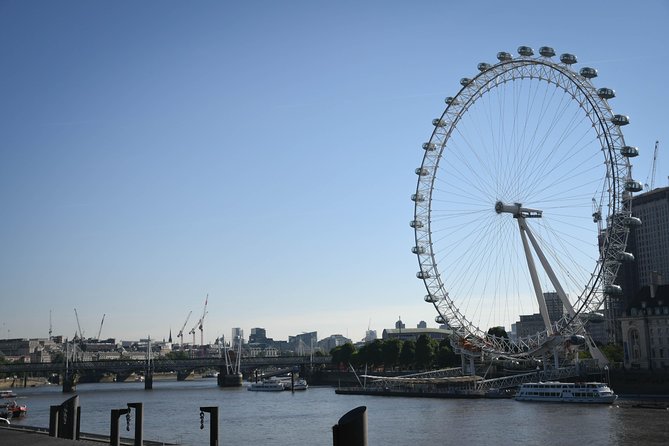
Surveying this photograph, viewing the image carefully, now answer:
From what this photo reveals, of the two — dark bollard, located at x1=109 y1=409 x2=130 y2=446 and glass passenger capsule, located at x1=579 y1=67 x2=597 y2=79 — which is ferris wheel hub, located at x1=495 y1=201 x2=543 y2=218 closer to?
glass passenger capsule, located at x1=579 y1=67 x2=597 y2=79

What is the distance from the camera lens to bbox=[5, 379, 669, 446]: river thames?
A: 47.9m

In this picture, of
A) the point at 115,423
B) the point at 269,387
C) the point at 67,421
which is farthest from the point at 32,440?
the point at 269,387

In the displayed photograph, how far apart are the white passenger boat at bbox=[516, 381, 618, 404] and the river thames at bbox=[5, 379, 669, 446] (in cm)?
181

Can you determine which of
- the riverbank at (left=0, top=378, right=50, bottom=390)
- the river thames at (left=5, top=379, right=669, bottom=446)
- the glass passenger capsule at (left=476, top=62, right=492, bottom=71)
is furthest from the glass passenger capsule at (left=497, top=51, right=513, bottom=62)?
the riverbank at (left=0, top=378, right=50, bottom=390)

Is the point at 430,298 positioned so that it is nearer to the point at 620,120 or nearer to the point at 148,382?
the point at 620,120

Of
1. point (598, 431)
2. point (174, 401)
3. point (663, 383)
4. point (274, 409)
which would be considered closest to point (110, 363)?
point (174, 401)

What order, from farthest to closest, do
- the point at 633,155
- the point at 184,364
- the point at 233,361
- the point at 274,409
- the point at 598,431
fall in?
the point at 233,361 → the point at 184,364 → the point at 274,409 → the point at 633,155 → the point at 598,431

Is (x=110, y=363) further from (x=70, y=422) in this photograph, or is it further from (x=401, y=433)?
(x=70, y=422)

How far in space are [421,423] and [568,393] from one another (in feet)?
70.3

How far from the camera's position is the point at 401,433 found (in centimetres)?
5231

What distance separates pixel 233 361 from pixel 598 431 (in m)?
117

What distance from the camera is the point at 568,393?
73812mm

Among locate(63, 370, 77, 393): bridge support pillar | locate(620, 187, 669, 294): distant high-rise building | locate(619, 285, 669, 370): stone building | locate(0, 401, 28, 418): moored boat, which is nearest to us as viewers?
locate(0, 401, 28, 418): moored boat

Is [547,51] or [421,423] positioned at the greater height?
[547,51]
